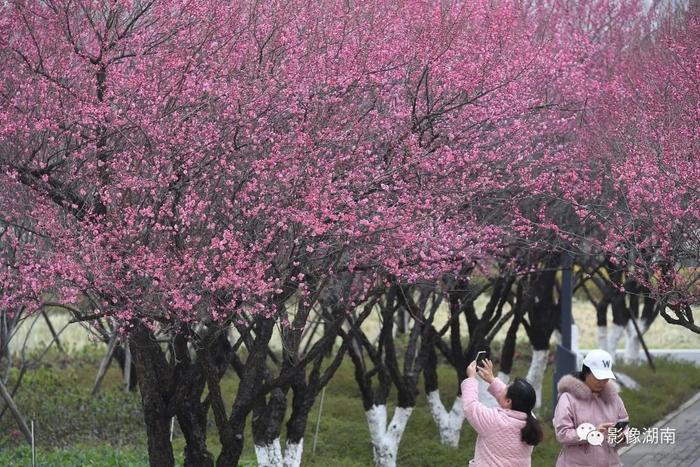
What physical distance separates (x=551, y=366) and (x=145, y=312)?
58.3 ft

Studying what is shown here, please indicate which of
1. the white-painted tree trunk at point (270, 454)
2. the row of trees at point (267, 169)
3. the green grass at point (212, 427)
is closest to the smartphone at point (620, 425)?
the row of trees at point (267, 169)

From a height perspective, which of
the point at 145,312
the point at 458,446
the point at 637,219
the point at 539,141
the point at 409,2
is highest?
the point at 409,2

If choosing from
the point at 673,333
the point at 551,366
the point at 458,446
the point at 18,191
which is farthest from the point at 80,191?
the point at 673,333

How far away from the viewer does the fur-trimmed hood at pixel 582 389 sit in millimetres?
8438

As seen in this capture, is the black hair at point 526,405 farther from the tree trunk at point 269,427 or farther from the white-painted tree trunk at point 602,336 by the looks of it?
the white-painted tree trunk at point 602,336

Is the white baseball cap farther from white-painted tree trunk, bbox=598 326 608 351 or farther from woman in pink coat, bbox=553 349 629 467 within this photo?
white-painted tree trunk, bbox=598 326 608 351

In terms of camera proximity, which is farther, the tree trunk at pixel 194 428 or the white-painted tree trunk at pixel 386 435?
the white-painted tree trunk at pixel 386 435

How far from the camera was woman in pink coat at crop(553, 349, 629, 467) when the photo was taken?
832 centimetres

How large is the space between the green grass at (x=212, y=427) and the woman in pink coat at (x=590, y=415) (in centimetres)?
715

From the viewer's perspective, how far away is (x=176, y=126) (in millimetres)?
10328

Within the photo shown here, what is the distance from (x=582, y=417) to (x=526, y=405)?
0.76 m

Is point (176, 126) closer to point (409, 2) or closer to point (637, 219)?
point (409, 2)

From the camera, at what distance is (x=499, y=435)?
7.74m

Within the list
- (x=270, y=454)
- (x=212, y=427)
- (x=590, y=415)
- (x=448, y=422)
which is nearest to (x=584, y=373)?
(x=590, y=415)
